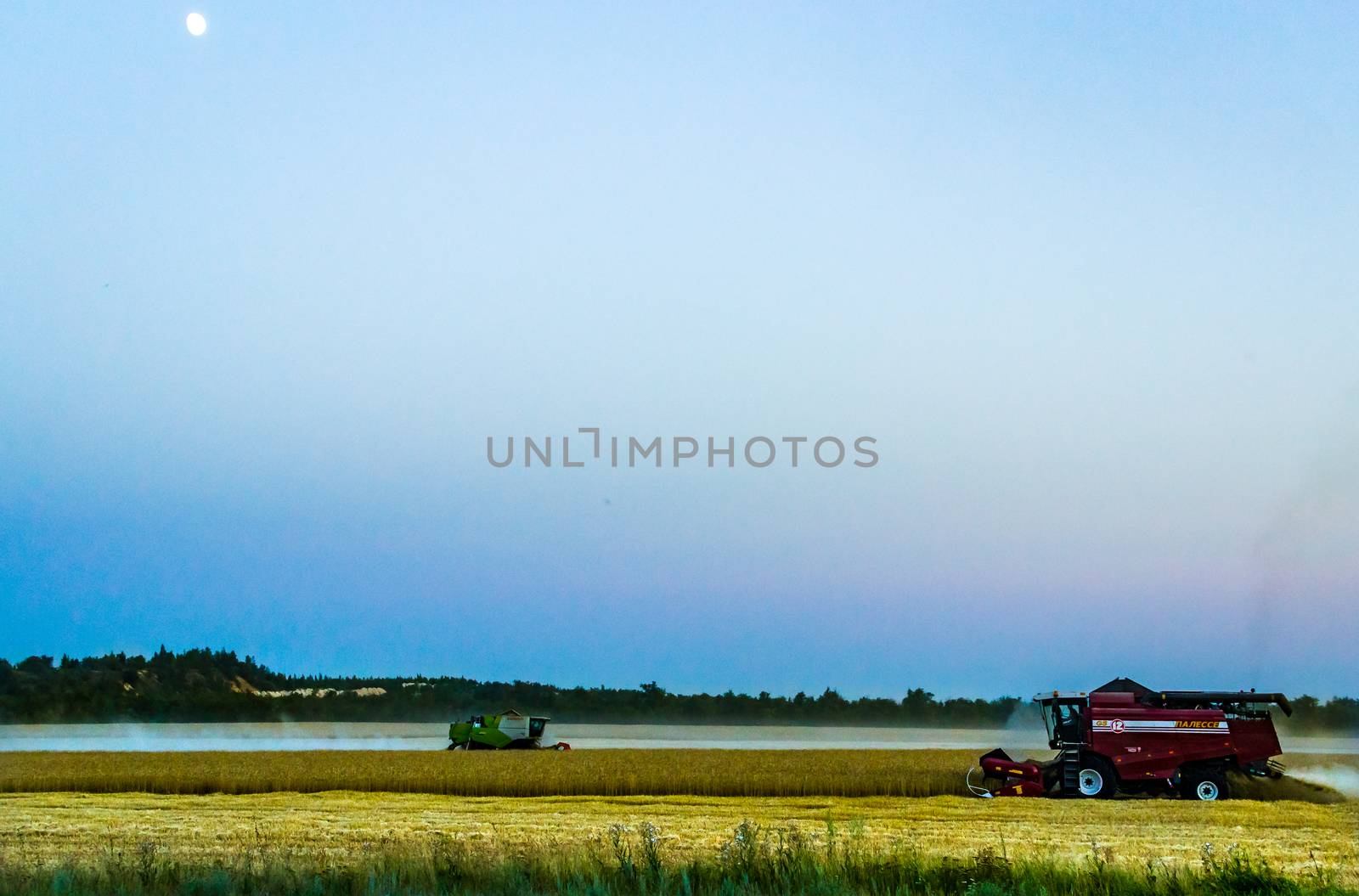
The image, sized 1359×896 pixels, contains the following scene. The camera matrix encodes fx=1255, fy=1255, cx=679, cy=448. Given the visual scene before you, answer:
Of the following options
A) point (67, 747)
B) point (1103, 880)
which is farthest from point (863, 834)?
point (67, 747)

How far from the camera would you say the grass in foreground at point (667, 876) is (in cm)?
1298

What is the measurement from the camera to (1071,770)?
30656 millimetres

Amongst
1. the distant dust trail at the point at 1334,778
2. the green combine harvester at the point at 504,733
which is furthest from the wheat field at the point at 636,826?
the green combine harvester at the point at 504,733

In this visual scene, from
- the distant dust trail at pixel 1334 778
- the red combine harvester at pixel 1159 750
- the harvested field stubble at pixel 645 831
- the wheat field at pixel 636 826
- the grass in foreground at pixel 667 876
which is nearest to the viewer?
the grass in foreground at pixel 667 876

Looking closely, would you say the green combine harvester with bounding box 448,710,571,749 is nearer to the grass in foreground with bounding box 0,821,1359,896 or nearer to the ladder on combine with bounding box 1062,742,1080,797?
the ladder on combine with bounding box 1062,742,1080,797

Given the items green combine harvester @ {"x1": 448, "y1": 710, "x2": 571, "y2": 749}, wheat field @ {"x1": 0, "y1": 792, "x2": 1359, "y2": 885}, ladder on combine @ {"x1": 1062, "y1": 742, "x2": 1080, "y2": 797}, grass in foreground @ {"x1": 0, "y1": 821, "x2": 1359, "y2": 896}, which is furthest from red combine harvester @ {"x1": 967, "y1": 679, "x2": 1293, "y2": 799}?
green combine harvester @ {"x1": 448, "y1": 710, "x2": 571, "y2": 749}

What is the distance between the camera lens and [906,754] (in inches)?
1858

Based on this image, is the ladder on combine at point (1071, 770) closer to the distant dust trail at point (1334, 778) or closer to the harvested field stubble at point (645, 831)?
the harvested field stubble at point (645, 831)

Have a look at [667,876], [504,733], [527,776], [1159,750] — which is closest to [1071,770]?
[1159,750]

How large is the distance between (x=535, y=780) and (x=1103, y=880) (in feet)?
72.3

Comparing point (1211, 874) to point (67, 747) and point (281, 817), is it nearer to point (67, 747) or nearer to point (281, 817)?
point (281, 817)

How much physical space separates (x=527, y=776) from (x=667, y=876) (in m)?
21.8

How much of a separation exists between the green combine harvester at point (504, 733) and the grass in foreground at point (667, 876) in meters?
40.2

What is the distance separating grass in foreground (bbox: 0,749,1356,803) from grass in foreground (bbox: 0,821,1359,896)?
16818 mm
